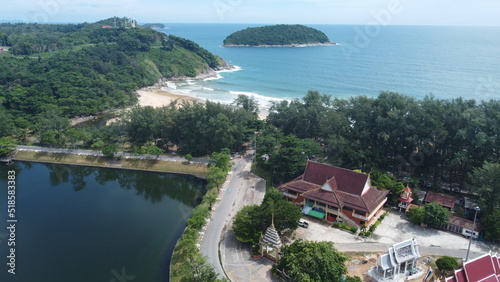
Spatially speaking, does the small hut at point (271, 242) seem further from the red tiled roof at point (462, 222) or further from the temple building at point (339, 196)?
the red tiled roof at point (462, 222)

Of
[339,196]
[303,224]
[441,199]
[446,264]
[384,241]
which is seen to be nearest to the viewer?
[446,264]

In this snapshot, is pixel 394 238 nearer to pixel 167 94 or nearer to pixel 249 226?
pixel 249 226

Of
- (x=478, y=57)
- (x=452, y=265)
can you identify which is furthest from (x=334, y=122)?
(x=478, y=57)

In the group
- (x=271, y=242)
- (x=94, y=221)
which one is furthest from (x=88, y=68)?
(x=271, y=242)

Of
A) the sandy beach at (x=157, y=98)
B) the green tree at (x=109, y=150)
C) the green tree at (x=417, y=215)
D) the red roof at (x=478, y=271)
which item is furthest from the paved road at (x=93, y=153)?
the red roof at (x=478, y=271)

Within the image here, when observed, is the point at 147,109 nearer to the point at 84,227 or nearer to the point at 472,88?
the point at 84,227

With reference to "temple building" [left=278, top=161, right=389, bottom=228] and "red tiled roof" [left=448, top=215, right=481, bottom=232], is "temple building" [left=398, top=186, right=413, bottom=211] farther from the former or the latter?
"red tiled roof" [left=448, top=215, right=481, bottom=232]
